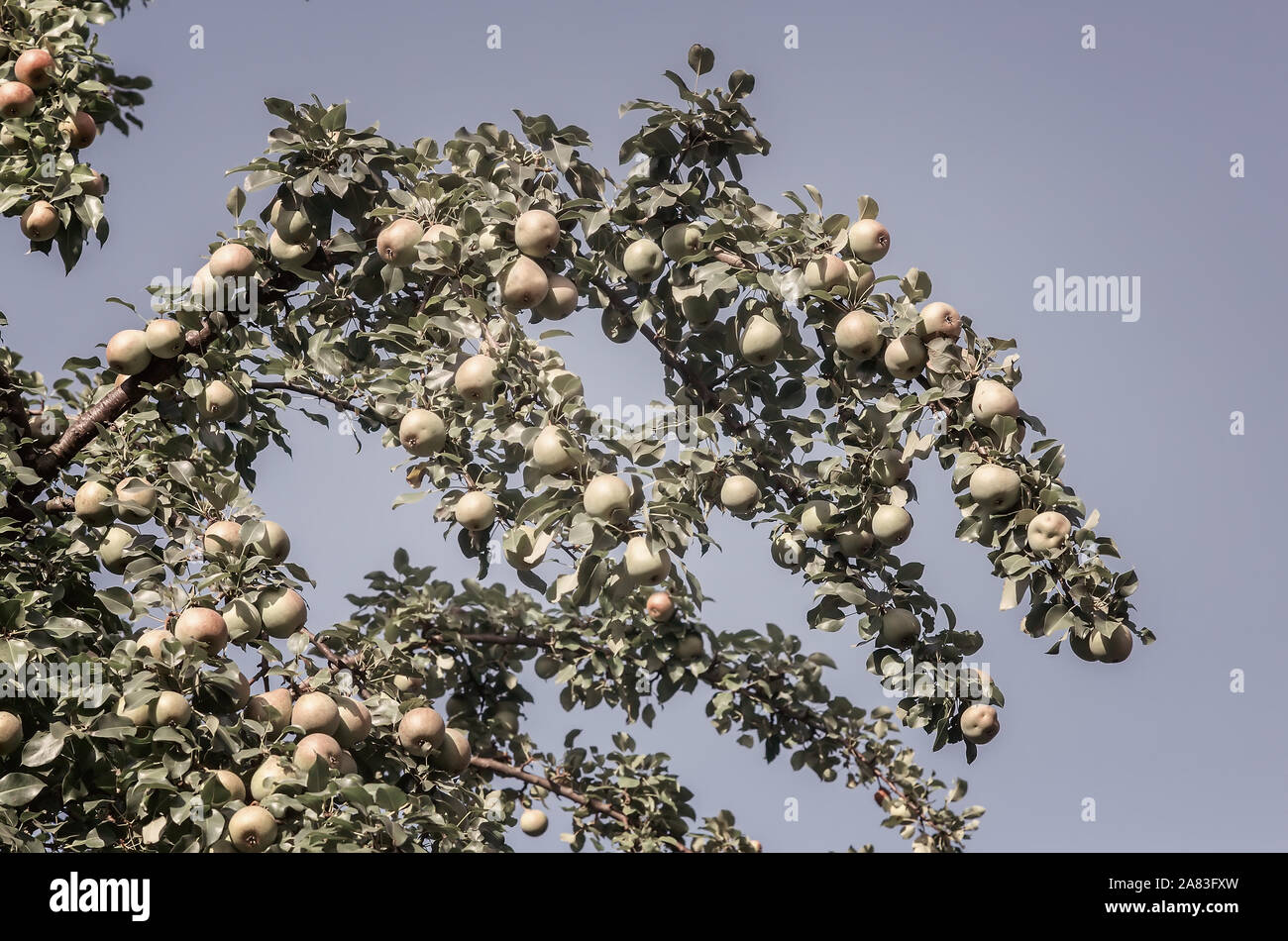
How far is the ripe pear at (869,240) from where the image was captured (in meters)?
3.60

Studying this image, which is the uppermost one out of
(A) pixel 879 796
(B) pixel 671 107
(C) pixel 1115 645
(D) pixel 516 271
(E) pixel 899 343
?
(B) pixel 671 107

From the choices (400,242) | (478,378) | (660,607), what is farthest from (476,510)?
(660,607)

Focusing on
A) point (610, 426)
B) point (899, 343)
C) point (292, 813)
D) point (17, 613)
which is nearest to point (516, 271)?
point (610, 426)

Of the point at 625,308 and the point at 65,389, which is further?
the point at 65,389

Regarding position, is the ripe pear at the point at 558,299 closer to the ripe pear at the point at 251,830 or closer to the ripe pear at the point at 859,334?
the ripe pear at the point at 859,334

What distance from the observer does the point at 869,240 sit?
3596 mm

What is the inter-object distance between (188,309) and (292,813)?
1.87 meters

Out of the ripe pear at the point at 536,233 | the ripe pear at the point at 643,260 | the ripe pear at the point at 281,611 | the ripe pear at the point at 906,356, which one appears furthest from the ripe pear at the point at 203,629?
the ripe pear at the point at 906,356

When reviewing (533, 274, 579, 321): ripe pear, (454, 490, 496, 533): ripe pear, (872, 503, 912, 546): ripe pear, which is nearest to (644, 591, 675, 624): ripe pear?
(454, 490, 496, 533): ripe pear

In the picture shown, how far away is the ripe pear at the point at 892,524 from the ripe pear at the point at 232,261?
7.79ft

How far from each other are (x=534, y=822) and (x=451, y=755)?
286 cm

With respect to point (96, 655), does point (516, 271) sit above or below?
above

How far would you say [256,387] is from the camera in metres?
4.82

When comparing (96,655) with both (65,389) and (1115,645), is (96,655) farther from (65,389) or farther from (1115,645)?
(1115,645)
